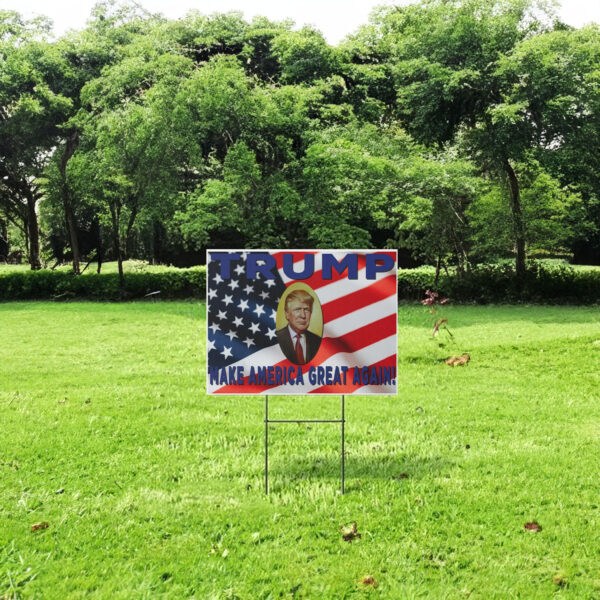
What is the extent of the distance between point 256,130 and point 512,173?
307 inches

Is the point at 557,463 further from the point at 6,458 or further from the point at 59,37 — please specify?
the point at 59,37

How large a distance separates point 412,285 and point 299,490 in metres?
16.0

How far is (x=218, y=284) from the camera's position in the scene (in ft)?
14.2

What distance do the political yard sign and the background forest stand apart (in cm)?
1395

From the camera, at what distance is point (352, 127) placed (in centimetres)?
1962

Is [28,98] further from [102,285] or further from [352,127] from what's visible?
[352,127]

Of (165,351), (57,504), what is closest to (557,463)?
(57,504)

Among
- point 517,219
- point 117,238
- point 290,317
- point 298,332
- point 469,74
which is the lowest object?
point 298,332

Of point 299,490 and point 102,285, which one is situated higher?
point 102,285

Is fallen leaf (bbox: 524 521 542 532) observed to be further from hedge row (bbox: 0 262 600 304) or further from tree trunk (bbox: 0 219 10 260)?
tree trunk (bbox: 0 219 10 260)

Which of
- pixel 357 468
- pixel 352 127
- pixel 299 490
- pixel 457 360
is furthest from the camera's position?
pixel 352 127

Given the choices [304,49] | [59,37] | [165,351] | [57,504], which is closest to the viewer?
[57,504]

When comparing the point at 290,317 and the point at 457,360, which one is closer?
the point at 290,317

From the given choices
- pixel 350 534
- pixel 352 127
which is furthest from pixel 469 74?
pixel 350 534
